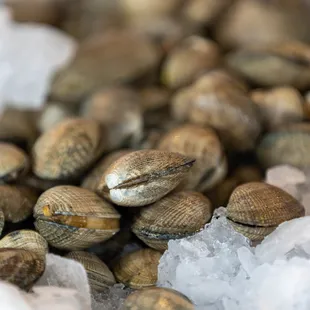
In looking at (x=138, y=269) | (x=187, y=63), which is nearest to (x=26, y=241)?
(x=138, y=269)

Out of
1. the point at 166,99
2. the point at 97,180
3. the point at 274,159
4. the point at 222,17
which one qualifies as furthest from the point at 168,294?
the point at 222,17

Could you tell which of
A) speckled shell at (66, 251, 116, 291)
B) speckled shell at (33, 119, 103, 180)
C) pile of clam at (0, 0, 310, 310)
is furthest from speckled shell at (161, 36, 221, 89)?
speckled shell at (66, 251, 116, 291)

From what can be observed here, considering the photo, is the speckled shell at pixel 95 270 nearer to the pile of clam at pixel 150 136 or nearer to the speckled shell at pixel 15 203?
the pile of clam at pixel 150 136

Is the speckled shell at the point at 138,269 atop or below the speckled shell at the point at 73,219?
below

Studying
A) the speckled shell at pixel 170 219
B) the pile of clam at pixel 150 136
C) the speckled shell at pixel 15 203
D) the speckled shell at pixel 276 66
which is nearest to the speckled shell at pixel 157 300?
the pile of clam at pixel 150 136

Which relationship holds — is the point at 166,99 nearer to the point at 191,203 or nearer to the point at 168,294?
the point at 191,203

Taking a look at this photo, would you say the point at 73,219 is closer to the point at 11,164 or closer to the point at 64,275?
the point at 64,275

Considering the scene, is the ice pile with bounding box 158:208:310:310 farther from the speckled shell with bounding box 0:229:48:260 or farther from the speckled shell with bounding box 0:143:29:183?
the speckled shell with bounding box 0:143:29:183
